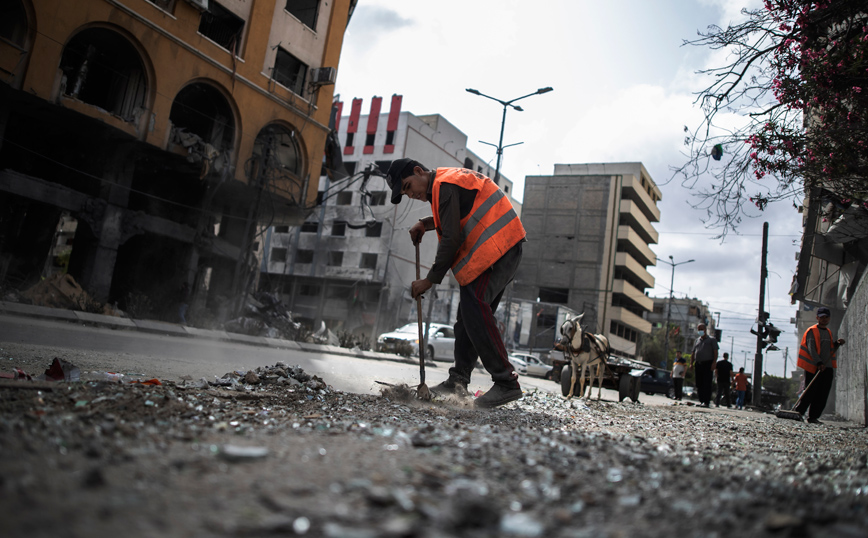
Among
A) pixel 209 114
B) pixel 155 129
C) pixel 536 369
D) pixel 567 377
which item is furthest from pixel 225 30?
pixel 536 369

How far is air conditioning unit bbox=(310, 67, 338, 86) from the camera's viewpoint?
894 inches

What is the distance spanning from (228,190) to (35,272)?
6706 mm

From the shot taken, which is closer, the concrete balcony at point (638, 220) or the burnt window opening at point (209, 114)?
the burnt window opening at point (209, 114)

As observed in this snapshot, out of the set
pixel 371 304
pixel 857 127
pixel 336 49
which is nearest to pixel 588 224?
pixel 371 304

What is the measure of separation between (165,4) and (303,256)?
34.9m

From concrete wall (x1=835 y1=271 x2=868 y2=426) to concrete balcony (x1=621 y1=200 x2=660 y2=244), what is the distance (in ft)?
166

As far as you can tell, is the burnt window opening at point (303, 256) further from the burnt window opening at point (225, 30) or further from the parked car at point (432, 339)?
the burnt window opening at point (225, 30)

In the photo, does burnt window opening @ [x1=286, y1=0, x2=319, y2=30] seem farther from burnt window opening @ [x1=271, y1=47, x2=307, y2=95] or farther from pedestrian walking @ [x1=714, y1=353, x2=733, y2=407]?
pedestrian walking @ [x1=714, y1=353, x2=733, y2=407]

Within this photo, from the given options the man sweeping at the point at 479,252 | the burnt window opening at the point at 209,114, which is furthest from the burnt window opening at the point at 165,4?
the man sweeping at the point at 479,252

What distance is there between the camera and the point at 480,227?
14.1 feet

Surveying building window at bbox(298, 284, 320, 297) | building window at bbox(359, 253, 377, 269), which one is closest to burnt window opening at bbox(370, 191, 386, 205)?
building window at bbox(359, 253, 377, 269)

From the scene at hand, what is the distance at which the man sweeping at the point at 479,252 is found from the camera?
13.8ft

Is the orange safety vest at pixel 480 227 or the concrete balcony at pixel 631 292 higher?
the concrete balcony at pixel 631 292

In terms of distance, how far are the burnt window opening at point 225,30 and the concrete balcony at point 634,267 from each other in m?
47.4
